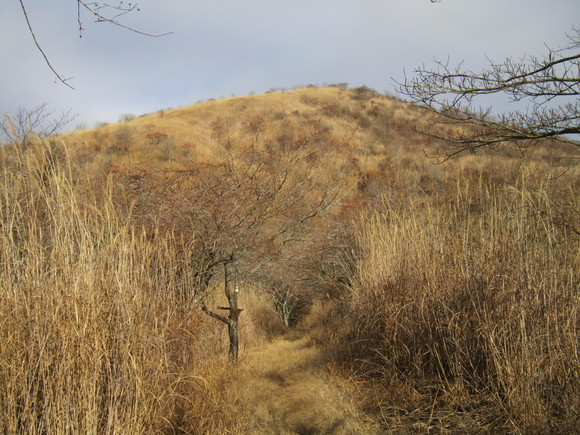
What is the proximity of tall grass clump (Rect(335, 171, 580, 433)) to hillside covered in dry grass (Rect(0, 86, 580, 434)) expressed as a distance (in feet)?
0.06

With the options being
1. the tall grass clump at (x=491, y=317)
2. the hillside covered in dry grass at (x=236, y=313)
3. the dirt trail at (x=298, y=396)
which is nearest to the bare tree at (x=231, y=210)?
the hillside covered in dry grass at (x=236, y=313)

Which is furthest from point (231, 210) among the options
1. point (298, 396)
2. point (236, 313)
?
point (298, 396)

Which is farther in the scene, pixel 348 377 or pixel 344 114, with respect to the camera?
pixel 344 114

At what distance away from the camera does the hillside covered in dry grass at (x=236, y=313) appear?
220cm

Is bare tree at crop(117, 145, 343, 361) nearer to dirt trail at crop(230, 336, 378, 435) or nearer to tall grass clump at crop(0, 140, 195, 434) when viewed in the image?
dirt trail at crop(230, 336, 378, 435)

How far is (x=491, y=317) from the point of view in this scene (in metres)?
3.23

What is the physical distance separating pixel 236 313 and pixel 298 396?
1298mm

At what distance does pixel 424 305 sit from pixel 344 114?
89.9 ft

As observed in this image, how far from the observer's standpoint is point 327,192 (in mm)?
5242

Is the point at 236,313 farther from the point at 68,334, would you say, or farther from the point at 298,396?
the point at 68,334

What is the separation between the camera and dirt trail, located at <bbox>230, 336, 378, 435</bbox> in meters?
3.60

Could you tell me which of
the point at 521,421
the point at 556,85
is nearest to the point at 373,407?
the point at 521,421

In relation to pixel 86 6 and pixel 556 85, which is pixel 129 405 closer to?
pixel 86 6

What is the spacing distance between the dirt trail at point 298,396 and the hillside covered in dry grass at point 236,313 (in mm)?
25
